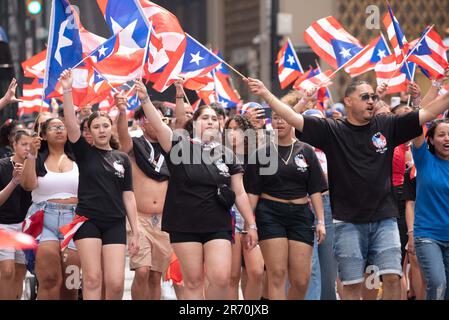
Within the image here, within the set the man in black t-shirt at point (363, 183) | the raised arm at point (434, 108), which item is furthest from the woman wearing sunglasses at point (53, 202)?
the raised arm at point (434, 108)

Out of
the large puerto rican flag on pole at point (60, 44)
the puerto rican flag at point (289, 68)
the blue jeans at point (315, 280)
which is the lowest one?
the blue jeans at point (315, 280)

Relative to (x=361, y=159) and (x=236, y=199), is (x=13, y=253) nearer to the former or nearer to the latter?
(x=236, y=199)

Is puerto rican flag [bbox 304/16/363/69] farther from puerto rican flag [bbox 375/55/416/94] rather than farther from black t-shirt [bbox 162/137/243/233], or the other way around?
black t-shirt [bbox 162/137/243/233]

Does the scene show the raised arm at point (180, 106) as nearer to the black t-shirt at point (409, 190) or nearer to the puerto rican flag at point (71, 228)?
the puerto rican flag at point (71, 228)

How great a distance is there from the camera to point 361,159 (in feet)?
30.4

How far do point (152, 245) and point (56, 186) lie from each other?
44.7 inches

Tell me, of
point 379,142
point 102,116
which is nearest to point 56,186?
point 102,116

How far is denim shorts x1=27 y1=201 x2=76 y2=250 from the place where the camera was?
33.9 feet

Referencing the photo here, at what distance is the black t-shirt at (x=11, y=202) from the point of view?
425 inches

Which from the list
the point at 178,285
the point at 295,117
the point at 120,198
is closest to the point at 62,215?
the point at 120,198

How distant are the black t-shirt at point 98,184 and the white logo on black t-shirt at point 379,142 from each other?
2.18 meters

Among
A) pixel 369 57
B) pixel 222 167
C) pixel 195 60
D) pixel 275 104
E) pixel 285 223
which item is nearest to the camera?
pixel 275 104
